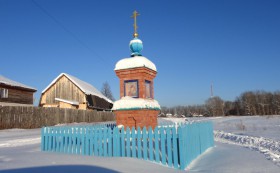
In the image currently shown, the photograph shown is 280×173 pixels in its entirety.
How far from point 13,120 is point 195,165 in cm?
1824

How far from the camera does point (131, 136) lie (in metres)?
6.82

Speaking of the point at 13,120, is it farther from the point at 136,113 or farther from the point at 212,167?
the point at 212,167

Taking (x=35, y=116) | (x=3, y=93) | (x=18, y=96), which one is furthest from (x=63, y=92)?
(x=35, y=116)

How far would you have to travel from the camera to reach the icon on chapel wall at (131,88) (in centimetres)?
904

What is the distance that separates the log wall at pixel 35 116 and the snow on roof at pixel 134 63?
14.8m

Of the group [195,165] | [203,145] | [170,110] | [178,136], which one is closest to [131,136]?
[178,136]

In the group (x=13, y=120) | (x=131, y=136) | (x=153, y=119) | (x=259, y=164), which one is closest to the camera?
(x=259, y=164)

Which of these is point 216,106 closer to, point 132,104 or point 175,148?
point 132,104

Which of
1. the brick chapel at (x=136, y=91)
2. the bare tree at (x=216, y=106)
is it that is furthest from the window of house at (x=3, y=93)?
the bare tree at (x=216, y=106)

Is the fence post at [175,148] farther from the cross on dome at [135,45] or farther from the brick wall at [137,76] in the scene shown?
the cross on dome at [135,45]

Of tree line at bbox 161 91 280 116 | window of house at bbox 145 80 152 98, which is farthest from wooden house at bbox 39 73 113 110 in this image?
tree line at bbox 161 91 280 116

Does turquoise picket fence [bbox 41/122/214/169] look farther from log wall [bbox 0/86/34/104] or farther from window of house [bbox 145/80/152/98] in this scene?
log wall [bbox 0/86/34/104]

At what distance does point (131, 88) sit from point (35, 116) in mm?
16631

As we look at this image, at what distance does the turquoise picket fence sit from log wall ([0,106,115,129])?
1348cm
